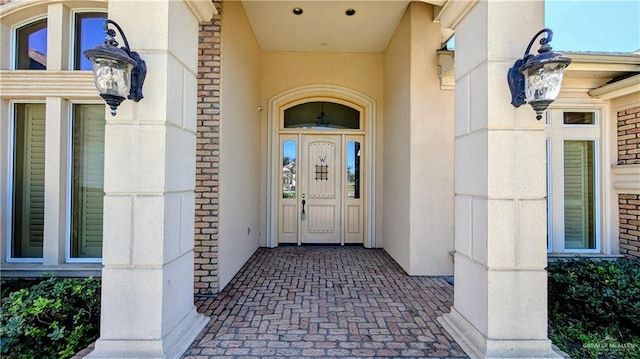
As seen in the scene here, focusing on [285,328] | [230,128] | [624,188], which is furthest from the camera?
[624,188]

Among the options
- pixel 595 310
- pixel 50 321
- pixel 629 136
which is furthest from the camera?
pixel 629 136

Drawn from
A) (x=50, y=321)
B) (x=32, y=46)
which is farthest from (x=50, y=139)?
(x=50, y=321)

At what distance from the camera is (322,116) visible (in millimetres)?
6457

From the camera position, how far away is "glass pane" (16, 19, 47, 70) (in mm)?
3760

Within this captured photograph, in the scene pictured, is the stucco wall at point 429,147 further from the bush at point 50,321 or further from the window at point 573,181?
the bush at point 50,321

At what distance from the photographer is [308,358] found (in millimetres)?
2340

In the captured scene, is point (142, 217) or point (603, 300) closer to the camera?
point (142, 217)

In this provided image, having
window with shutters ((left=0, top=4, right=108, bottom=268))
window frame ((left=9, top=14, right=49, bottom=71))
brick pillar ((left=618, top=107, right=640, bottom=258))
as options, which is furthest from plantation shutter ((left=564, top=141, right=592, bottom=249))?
window frame ((left=9, top=14, right=49, bottom=71))

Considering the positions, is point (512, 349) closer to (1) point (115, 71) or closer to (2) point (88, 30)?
(1) point (115, 71)

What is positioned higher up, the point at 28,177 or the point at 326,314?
the point at 28,177

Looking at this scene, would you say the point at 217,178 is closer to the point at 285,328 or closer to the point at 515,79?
the point at 285,328

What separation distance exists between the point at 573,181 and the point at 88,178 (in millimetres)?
6770

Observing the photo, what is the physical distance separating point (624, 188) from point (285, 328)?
202 inches

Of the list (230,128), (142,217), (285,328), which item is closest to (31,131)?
(230,128)
